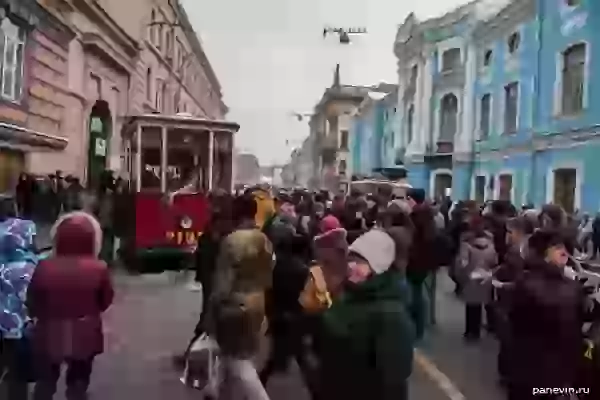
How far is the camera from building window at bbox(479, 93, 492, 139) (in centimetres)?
3266

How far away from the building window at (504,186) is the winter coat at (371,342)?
2578cm

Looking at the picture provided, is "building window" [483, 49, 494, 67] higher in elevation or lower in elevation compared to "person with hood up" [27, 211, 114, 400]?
higher

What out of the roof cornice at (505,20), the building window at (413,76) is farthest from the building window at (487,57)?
the building window at (413,76)

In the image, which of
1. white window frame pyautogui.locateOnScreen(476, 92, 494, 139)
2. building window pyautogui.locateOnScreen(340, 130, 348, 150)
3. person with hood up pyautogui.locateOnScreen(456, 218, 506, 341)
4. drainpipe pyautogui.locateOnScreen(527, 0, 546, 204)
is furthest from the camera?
building window pyautogui.locateOnScreen(340, 130, 348, 150)

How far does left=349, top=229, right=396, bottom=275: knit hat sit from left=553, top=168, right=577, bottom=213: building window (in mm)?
20378

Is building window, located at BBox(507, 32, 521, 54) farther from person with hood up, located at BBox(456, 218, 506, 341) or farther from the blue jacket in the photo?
the blue jacket

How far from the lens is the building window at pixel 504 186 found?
2947 centimetres

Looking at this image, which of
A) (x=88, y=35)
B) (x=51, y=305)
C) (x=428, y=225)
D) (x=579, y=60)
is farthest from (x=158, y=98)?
(x=51, y=305)

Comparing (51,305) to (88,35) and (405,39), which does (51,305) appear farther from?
(405,39)

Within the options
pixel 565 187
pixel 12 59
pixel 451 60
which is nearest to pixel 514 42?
pixel 565 187

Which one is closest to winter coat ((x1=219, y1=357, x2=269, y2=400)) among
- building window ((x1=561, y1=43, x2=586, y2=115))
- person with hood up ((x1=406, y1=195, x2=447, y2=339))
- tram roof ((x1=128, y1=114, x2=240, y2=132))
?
person with hood up ((x1=406, y1=195, x2=447, y2=339))

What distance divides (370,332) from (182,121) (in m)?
12.6

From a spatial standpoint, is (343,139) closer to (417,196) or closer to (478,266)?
(417,196)

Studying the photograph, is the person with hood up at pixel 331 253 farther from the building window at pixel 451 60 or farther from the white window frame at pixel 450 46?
the building window at pixel 451 60
